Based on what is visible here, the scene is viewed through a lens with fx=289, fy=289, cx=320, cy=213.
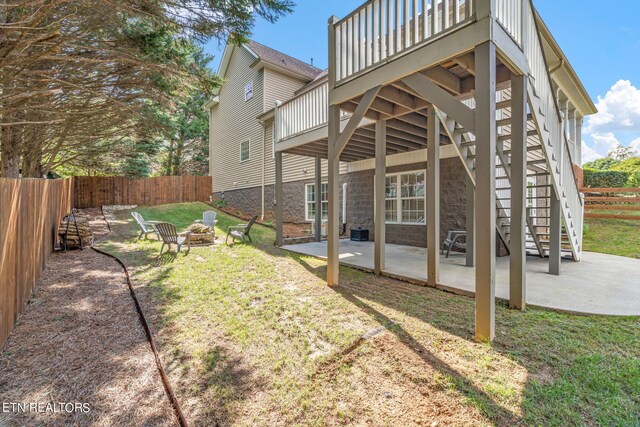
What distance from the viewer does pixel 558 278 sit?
15.8ft

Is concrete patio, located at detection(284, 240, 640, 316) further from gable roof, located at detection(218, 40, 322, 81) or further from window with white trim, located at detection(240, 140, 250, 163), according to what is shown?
gable roof, located at detection(218, 40, 322, 81)

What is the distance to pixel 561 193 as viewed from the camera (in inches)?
194

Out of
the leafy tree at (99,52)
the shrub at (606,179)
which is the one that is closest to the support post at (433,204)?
the leafy tree at (99,52)

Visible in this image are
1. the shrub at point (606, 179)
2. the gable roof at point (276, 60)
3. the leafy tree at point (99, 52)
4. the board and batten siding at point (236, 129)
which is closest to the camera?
the leafy tree at point (99, 52)

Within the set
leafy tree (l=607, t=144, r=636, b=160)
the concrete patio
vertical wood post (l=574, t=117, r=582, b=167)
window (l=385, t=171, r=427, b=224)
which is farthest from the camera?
leafy tree (l=607, t=144, r=636, b=160)

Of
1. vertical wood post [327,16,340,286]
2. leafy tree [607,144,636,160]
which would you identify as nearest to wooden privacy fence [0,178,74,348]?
vertical wood post [327,16,340,286]

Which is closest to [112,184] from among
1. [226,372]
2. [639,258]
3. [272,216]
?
[272,216]

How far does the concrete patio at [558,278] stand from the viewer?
12.1 ft

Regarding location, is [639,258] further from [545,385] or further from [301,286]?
[301,286]

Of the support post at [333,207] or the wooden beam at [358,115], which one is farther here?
the support post at [333,207]

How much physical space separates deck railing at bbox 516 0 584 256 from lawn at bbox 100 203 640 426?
2711mm

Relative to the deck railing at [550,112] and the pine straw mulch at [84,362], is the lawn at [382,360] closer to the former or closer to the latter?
the pine straw mulch at [84,362]

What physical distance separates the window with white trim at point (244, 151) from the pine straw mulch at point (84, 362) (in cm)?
1177

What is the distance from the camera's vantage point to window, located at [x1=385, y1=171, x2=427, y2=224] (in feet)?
27.3
